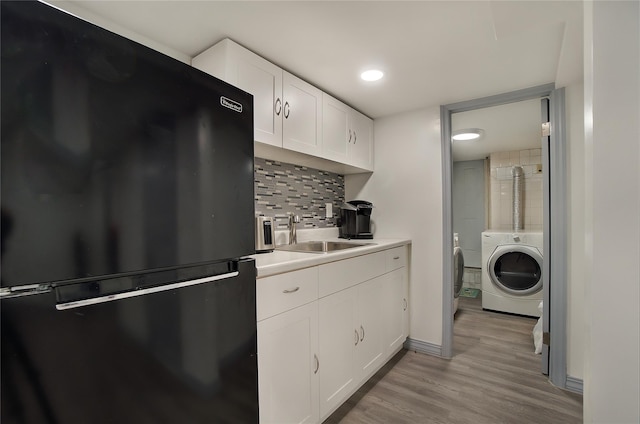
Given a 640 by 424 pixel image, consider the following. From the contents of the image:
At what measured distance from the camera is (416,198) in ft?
8.36

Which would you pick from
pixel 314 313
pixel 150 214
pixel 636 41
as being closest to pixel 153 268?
pixel 150 214

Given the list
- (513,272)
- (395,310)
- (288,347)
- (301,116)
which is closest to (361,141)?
(301,116)

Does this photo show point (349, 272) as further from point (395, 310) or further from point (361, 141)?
point (361, 141)

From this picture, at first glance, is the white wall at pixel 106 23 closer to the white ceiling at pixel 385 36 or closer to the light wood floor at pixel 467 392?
the white ceiling at pixel 385 36

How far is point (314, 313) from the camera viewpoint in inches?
57.8

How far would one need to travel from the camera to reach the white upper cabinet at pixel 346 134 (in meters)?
2.13

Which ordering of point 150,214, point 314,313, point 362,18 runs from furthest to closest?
point 314,313 < point 362,18 < point 150,214

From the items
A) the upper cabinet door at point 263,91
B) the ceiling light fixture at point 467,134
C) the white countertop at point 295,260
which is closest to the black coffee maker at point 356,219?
the white countertop at point 295,260

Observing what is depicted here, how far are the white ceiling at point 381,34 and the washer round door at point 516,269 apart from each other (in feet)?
6.73

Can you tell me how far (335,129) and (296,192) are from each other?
59 cm

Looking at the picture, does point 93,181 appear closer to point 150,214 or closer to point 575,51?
point 150,214

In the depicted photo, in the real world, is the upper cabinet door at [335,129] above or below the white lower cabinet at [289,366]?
above

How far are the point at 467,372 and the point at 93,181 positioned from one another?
2.54m

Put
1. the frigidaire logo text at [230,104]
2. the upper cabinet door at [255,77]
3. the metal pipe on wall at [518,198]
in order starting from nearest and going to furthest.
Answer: the frigidaire logo text at [230,104] → the upper cabinet door at [255,77] → the metal pipe on wall at [518,198]
